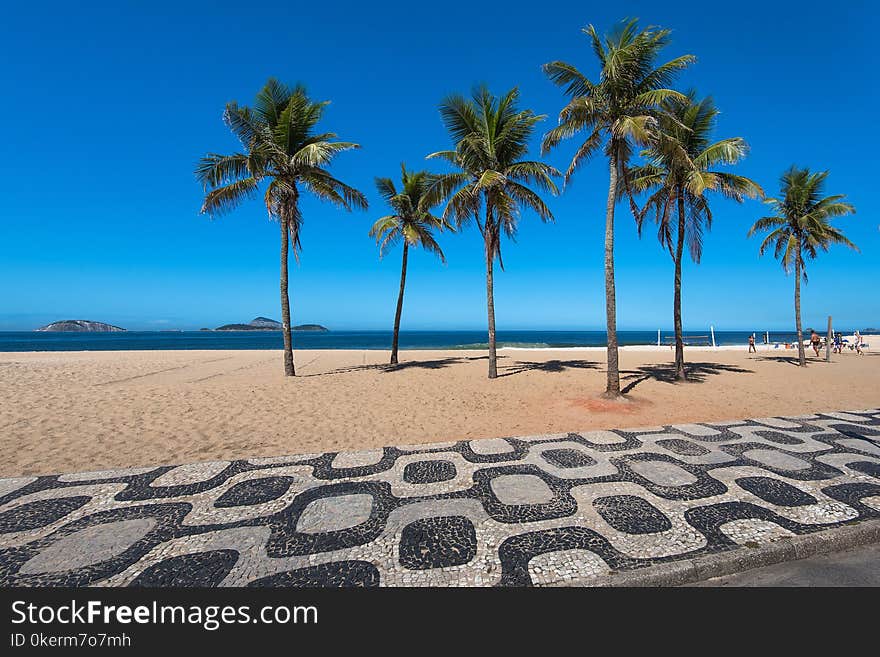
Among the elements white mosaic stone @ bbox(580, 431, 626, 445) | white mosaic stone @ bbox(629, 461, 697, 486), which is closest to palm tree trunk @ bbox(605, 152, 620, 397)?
white mosaic stone @ bbox(580, 431, 626, 445)

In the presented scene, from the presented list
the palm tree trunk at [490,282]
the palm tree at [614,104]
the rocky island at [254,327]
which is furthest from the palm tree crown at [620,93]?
the rocky island at [254,327]

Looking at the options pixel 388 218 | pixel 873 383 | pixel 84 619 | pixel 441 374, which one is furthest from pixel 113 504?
pixel 873 383

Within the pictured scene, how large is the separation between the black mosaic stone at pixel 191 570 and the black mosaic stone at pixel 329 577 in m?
0.38

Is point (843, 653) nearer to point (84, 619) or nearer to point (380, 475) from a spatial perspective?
point (380, 475)

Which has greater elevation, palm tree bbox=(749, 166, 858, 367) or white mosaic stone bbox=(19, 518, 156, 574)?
palm tree bbox=(749, 166, 858, 367)

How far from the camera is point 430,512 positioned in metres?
3.76

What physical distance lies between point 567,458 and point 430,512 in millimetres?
2547

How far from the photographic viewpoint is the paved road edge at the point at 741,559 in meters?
2.69

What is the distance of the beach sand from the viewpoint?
6.05 m

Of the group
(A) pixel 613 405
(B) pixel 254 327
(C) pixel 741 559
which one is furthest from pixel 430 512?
(B) pixel 254 327

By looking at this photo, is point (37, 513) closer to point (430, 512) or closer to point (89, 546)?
point (89, 546)

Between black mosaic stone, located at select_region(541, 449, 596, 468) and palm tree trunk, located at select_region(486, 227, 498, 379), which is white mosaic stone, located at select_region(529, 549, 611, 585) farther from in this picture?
palm tree trunk, located at select_region(486, 227, 498, 379)

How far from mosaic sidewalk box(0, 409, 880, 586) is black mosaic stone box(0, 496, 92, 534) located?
0.06 ft

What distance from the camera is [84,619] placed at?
2424 mm
